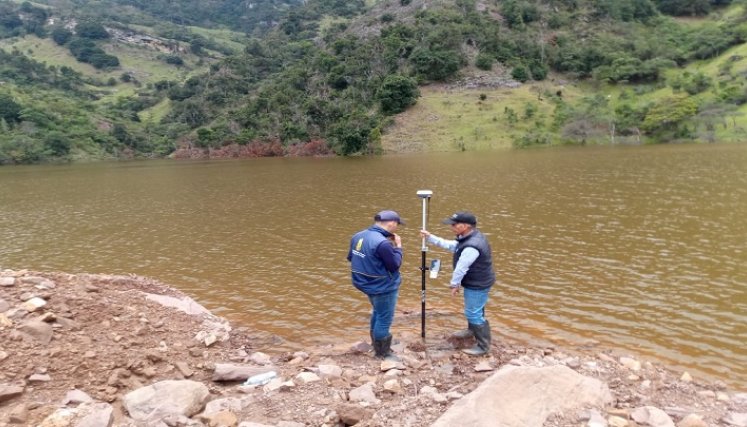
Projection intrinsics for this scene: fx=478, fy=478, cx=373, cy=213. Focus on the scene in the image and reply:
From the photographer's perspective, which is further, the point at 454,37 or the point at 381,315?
the point at 454,37

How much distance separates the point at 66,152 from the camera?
339 ft

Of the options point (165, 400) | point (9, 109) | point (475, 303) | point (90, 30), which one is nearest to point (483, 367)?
point (475, 303)

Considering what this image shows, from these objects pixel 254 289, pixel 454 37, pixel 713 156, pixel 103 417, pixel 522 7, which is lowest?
pixel 254 289

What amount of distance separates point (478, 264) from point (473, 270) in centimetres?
14

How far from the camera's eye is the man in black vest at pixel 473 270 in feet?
26.5

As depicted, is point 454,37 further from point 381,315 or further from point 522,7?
point 381,315

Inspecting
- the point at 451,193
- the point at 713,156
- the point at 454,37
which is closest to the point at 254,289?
the point at 451,193

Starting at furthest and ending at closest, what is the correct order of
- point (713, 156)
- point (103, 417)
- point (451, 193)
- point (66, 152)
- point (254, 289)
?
1. point (66, 152)
2. point (713, 156)
3. point (451, 193)
4. point (254, 289)
5. point (103, 417)

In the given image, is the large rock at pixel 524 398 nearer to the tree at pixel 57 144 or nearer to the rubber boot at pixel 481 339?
the rubber boot at pixel 481 339

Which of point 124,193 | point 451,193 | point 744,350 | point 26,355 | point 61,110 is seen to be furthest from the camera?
point 61,110

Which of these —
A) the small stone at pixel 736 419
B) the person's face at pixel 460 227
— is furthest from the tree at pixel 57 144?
the small stone at pixel 736 419

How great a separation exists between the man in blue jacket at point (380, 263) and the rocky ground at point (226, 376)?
1024 millimetres

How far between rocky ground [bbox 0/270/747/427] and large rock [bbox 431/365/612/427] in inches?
2.5

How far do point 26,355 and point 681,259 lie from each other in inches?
676
